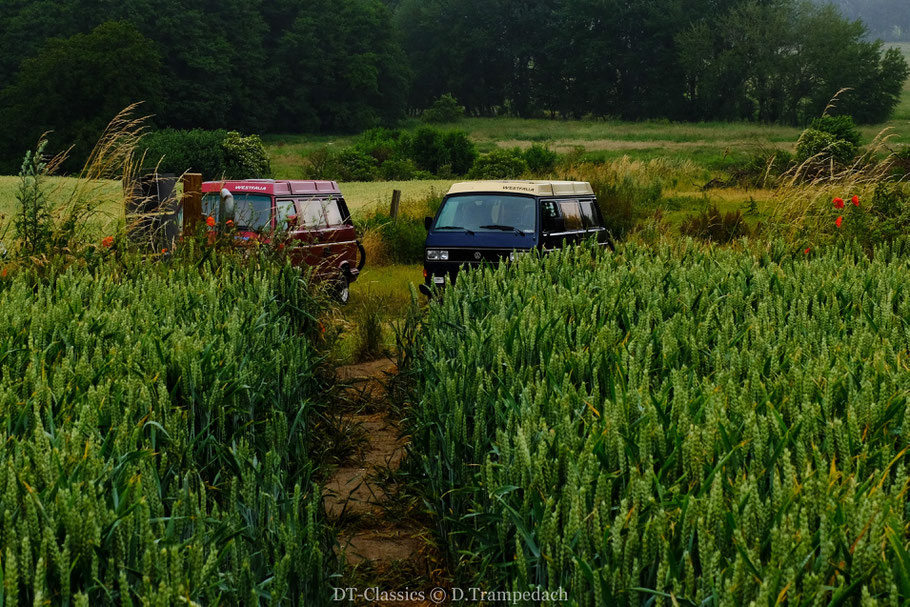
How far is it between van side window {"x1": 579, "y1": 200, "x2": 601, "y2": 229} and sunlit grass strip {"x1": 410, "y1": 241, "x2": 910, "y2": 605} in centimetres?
823

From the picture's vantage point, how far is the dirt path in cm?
486

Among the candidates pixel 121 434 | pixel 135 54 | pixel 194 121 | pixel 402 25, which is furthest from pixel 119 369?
pixel 402 25

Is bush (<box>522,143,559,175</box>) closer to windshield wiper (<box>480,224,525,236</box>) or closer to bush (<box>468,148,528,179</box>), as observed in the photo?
bush (<box>468,148,528,179</box>)

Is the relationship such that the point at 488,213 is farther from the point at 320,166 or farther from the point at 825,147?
the point at 320,166

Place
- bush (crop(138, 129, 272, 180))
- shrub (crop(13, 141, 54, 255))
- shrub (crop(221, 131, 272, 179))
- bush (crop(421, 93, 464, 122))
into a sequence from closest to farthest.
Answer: shrub (crop(13, 141, 54, 255)) → shrub (crop(221, 131, 272, 179)) → bush (crop(138, 129, 272, 180)) → bush (crop(421, 93, 464, 122))

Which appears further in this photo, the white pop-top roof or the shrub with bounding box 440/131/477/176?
the shrub with bounding box 440/131/477/176

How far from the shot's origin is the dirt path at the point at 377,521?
15.9 ft

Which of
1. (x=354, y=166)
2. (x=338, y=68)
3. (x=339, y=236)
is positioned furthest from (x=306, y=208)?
(x=338, y=68)

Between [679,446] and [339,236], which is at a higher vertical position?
[679,446]

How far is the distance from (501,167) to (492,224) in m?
28.3

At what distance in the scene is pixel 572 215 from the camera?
13.8 m

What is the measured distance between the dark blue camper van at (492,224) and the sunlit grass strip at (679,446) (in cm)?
664

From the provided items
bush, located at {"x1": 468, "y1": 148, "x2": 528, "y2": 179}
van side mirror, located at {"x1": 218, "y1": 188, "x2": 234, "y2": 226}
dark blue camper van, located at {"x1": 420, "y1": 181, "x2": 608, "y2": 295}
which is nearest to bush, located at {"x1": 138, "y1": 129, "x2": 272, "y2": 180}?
bush, located at {"x1": 468, "y1": 148, "x2": 528, "y2": 179}

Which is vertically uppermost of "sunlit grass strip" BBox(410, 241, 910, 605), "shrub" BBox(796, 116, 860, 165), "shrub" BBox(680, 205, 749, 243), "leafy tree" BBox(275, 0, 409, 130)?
"leafy tree" BBox(275, 0, 409, 130)
